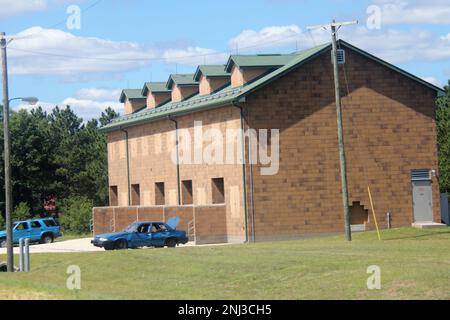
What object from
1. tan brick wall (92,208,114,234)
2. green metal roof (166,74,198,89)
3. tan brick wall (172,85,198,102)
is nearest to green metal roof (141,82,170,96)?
green metal roof (166,74,198,89)

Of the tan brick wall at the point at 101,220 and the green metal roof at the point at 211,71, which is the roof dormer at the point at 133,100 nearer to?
the tan brick wall at the point at 101,220

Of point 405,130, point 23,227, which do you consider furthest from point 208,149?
point 23,227

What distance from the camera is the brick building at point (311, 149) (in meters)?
44.5

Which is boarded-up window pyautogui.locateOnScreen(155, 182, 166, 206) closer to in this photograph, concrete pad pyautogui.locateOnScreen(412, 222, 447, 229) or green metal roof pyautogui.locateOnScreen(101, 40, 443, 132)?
green metal roof pyautogui.locateOnScreen(101, 40, 443, 132)

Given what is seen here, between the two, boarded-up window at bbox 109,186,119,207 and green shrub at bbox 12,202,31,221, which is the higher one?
boarded-up window at bbox 109,186,119,207

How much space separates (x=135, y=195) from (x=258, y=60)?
16054 mm

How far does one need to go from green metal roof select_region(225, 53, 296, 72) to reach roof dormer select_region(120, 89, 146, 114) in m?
15.6

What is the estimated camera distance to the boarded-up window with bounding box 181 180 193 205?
51.7 meters

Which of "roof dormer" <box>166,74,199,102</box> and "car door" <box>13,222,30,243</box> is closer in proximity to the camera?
"car door" <box>13,222,30,243</box>

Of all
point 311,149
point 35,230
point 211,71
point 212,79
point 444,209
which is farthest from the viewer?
point 35,230

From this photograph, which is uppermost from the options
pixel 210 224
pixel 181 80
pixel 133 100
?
pixel 181 80

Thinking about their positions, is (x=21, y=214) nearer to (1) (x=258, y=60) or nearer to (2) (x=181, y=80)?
(2) (x=181, y=80)

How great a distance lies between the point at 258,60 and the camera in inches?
1905

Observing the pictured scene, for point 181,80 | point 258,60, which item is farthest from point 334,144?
point 181,80
